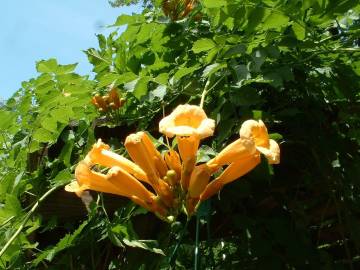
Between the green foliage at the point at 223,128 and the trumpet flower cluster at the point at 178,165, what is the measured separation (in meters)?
0.28

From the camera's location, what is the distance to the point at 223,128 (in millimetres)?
1749

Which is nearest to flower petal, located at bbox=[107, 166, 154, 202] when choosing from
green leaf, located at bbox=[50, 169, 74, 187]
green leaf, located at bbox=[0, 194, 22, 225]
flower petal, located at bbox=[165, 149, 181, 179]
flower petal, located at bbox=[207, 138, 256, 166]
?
flower petal, located at bbox=[165, 149, 181, 179]

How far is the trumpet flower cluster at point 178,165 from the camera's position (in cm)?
119

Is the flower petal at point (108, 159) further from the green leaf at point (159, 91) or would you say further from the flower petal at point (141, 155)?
the green leaf at point (159, 91)

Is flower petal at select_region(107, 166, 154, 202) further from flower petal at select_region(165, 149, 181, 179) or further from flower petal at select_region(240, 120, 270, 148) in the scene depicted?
flower petal at select_region(240, 120, 270, 148)

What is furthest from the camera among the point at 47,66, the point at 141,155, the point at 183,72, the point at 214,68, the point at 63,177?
the point at 47,66

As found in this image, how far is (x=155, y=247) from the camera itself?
1.72 metres

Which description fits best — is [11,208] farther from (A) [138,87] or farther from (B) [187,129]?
(B) [187,129]

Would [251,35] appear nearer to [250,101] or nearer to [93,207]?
[250,101]

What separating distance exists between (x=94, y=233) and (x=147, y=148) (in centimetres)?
93

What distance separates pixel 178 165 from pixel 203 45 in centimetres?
57

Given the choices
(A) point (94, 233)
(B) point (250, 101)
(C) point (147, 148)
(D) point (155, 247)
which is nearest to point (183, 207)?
(C) point (147, 148)

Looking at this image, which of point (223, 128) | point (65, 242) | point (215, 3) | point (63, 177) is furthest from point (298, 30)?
point (65, 242)

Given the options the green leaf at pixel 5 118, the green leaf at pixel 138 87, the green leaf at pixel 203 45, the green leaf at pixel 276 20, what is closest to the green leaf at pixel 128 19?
the green leaf at pixel 138 87
